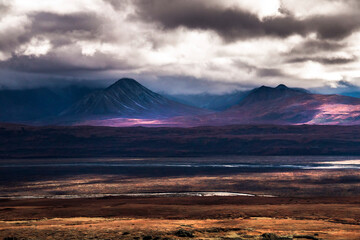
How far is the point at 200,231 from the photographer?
3744cm

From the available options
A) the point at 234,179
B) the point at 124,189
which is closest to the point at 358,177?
the point at 234,179

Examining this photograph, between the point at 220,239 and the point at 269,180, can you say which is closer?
the point at 220,239

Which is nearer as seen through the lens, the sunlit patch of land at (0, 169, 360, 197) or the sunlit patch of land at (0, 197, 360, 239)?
the sunlit patch of land at (0, 197, 360, 239)

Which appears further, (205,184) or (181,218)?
(205,184)

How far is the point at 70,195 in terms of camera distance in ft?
245

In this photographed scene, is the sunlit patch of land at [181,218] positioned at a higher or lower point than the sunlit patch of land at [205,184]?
higher

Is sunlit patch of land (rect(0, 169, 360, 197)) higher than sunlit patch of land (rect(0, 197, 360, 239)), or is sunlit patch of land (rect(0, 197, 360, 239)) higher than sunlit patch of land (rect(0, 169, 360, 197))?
sunlit patch of land (rect(0, 197, 360, 239))

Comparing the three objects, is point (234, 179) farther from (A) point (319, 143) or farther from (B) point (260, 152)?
(A) point (319, 143)

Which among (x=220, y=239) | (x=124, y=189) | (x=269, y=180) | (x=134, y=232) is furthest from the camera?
(x=269, y=180)

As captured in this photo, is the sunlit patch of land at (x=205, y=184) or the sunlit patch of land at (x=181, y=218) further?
the sunlit patch of land at (x=205, y=184)

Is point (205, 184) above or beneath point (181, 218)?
beneath

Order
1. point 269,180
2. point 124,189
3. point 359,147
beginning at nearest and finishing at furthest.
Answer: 1. point 124,189
2. point 269,180
3. point 359,147

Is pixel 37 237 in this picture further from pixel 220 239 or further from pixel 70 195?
pixel 70 195

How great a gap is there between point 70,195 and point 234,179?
3633 cm
